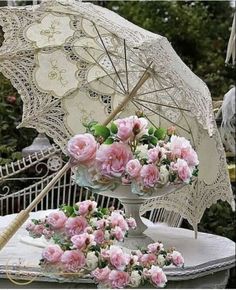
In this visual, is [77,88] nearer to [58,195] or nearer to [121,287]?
[58,195]

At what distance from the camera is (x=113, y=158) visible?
1.57 m

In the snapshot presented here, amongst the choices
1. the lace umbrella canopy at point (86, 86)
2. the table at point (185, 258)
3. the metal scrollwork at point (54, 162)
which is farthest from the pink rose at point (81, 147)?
the metal scrollwork at point (54, 162)

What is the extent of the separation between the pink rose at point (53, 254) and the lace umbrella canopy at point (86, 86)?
3.47 feet

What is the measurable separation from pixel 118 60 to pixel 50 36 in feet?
1.06

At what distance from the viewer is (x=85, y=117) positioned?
117 inches

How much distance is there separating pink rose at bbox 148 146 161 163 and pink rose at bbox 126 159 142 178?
5cm

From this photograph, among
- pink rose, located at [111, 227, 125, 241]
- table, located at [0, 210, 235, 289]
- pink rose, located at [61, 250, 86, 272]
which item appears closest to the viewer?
pink rose, located at [61, 250, 86, 272]

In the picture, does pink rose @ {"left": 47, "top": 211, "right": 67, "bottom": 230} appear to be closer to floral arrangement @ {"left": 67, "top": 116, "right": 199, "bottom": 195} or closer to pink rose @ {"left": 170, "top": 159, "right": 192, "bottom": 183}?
floral arrangement @ {"left": 67, "top": 116, "right": 199, "bottom": 195}

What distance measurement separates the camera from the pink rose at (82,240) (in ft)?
4.81

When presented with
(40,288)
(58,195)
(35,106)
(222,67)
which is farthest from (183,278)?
(222,67)

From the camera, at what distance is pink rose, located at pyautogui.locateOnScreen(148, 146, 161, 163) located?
5.31 feet

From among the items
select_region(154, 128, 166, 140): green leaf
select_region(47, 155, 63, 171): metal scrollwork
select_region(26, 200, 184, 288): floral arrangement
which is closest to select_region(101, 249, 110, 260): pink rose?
select_region(26, 200, 184, 288): floral arrangement

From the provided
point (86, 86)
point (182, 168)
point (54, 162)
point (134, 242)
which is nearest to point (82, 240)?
point (182, 168)

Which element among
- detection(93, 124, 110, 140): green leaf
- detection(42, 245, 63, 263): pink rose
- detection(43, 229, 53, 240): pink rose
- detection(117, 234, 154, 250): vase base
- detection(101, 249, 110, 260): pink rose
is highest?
detection(93, 124, 110, 140): green leaf
